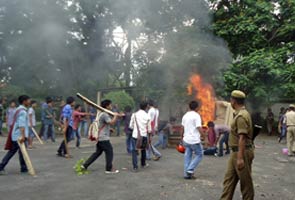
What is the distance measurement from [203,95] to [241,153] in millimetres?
9828

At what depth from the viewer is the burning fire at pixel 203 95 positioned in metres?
13.3

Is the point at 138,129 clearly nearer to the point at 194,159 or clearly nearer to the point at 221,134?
the point at 194,159

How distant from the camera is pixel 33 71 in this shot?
634 inches

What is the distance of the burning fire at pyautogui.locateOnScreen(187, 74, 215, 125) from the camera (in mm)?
13258

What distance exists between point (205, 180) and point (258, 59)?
31.7 ft

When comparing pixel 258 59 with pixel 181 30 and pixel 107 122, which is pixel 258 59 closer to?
pixel 181 30

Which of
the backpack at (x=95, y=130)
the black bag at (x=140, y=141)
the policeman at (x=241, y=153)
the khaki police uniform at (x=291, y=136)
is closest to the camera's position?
the policeman at (x=241, y=153)

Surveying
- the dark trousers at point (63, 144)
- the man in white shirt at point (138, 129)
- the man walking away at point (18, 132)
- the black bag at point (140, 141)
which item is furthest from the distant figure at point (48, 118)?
the black bag at point (140, 141)

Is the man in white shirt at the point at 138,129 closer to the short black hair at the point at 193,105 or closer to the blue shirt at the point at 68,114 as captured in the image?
the short black hair at the point at 193,105

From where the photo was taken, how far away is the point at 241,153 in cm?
430

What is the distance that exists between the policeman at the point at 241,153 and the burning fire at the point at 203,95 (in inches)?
328

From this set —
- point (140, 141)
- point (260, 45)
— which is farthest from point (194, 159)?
point (260, 45)

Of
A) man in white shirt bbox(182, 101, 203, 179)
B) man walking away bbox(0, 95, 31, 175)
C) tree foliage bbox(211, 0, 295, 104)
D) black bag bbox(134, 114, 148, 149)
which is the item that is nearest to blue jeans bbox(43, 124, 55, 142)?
man walking away bbox(0, 95, 31, 175)

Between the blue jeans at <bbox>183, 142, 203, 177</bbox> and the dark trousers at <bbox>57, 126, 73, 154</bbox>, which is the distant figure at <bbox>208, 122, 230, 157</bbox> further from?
the dark trousers at <bbox>57, 126, 73, 154</bbox>
